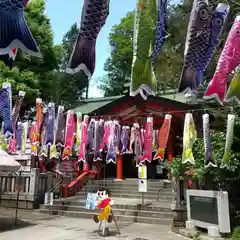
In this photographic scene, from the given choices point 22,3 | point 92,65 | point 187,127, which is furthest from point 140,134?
point 22,3

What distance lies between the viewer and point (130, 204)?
14438 millimetres

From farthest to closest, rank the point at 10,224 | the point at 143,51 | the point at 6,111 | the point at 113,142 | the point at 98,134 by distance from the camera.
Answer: the point at 98,134, the point at 113,142, the point at 10,224, the point at 6,111, the point at 143,51

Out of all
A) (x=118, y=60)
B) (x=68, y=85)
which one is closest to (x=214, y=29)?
(x=68, y=85)

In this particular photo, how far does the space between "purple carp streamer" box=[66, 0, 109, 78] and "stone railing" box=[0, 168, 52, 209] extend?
12220 mm

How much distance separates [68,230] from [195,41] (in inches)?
315

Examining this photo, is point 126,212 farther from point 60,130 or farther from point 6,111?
point 6,111

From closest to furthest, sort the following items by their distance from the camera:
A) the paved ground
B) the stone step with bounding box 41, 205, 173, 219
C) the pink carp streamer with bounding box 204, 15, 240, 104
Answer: the pink carp streamer with bounding box 204, 15, 240, 104 → the paved ground → the stone step with bounding box 41, 205, 173, 219

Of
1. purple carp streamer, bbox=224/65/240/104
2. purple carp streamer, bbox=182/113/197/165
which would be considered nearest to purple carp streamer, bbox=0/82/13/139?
purple carp streamer, bbox=182/113/197/165

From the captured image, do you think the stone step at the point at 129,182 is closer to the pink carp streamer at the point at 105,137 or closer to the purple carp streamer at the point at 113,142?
the purple carp streamer at the point at 113,142

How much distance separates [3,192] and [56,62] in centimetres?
912

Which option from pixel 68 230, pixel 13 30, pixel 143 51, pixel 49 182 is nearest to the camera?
pixel 13 30

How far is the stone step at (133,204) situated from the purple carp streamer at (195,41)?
837 cm

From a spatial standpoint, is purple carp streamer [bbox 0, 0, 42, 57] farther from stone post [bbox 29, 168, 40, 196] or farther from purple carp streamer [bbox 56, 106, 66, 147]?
stone post [bbox 29, 168, 40, 196]

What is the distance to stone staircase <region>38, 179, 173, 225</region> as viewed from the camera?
519 inches
